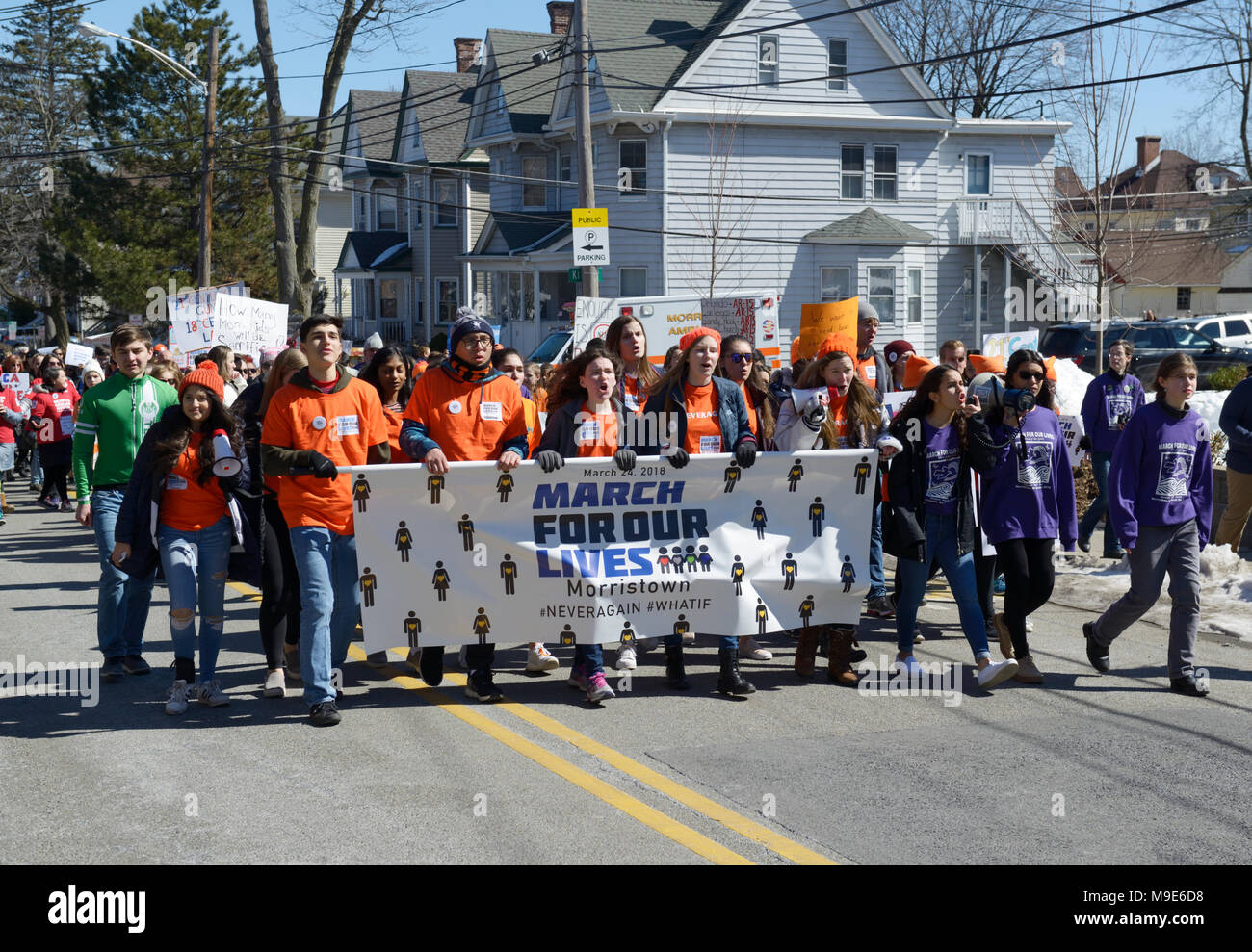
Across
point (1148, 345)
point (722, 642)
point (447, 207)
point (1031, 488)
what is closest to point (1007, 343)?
point (1031, 488)

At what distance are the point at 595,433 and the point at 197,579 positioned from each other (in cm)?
235

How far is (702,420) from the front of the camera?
316 inches

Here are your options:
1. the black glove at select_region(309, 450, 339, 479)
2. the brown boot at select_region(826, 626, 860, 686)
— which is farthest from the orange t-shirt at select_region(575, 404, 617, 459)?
the brown boot at select_region(826, 626, 860, 686)

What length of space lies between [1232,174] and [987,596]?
205 feet

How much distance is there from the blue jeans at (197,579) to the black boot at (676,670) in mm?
2542

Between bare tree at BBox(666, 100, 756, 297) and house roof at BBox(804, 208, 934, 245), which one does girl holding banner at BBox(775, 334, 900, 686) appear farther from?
house roof at BBox(804, 208, 934, 245)

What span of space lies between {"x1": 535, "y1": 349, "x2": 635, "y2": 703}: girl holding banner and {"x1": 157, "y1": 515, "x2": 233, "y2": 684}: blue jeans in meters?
1.85

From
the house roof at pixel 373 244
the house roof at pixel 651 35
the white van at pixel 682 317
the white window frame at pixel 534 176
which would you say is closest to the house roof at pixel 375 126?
the house roof at pixel 373 244

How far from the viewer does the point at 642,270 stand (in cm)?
3434

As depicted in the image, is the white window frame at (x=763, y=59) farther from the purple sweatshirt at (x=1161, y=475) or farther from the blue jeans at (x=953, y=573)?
the blue jeans at (x=953, y=573)

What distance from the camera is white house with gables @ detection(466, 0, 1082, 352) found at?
1330 inches

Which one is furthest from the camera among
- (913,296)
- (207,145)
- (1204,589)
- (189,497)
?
(913,296)

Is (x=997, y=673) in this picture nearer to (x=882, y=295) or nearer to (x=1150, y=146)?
(x=882, y=295)

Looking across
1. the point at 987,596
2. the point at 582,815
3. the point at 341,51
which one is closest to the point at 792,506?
the point at 987,596
